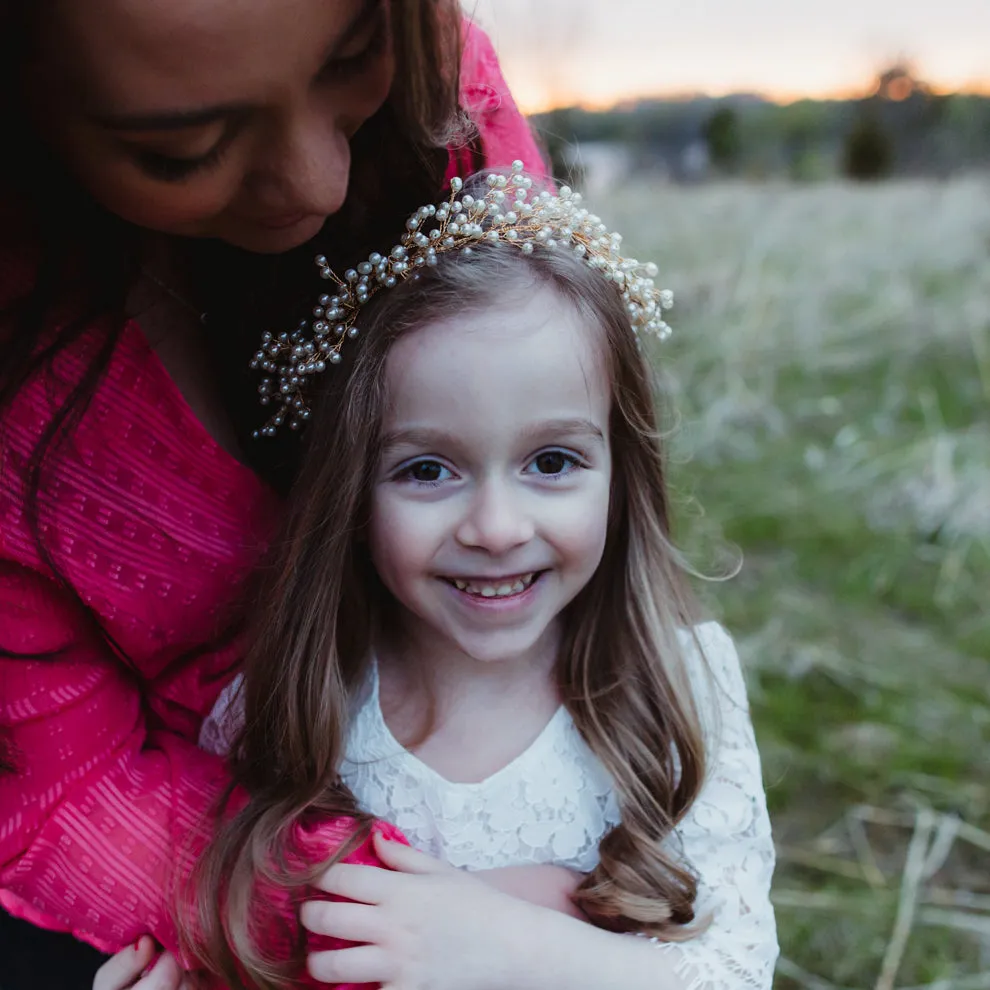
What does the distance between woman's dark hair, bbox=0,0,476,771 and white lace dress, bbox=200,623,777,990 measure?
420 mm

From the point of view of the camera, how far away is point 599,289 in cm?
140

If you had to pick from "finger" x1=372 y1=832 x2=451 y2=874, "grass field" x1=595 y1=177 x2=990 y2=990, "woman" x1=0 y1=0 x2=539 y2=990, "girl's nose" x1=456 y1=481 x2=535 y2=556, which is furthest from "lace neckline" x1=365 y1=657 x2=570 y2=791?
"grass field" x1=595 y1=177 x2=990 y2=990

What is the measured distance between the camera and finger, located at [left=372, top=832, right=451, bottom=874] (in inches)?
52.8

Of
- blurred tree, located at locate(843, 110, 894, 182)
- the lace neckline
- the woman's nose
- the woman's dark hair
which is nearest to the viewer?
the woman's nose

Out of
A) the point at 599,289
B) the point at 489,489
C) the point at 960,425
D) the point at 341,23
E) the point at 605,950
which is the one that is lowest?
the point at 960,425

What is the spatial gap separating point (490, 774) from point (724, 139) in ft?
38.5

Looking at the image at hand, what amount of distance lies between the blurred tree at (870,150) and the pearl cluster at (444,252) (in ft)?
40.5

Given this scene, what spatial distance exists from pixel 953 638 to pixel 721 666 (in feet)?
5.12

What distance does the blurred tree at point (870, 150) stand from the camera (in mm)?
12812

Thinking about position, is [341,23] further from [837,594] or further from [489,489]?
[837,594]

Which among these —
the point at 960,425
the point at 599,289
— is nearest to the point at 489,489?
the point at 599,289

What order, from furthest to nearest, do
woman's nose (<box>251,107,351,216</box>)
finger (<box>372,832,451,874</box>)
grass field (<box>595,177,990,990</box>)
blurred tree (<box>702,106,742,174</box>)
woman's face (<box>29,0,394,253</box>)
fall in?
blurred tree (<box>702,106,742,174</box>), grass field (<box>595,177,990,990</box>), finger (<box>372,832,451,874</box>), woman's nose (<box>251,107,351,216</box>), woman's face (<box>29,0,394,253</box>)

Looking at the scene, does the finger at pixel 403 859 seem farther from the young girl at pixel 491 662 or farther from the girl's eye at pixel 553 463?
the girl's eye at pixel 553 463

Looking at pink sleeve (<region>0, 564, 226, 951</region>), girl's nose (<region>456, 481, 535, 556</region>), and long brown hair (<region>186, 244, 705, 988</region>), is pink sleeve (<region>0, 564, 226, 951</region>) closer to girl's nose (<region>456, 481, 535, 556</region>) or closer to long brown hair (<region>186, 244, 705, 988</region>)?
long brown hair (<region>186, 244, 705, 988</region>)
